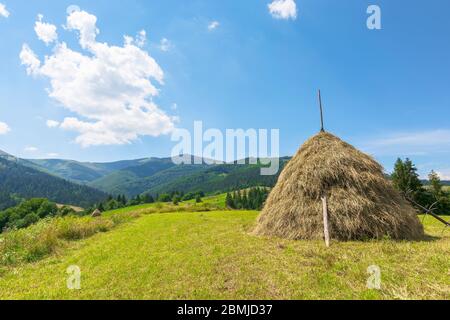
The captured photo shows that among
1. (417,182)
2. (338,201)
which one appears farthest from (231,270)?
(417,182)

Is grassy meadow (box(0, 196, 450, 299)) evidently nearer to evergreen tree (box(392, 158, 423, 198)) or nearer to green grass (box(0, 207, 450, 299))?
green grass (box(0, 207, 450, 299))

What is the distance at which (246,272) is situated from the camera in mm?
Result: 6930

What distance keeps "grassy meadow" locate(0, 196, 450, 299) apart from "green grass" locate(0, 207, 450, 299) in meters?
0.02

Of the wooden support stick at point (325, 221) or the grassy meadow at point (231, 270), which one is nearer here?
the grassy meadow at point (231, 270)

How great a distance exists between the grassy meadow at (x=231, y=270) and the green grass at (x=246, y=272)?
2cm

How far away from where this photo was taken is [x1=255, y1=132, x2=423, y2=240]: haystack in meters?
10.4

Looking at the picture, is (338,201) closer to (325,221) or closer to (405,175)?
(325,221)

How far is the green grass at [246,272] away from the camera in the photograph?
18.2ft

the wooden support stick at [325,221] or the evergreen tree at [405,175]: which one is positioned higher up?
the evergreen tree at [405,175]

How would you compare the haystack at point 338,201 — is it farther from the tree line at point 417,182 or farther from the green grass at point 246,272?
the tree line at point 417,182

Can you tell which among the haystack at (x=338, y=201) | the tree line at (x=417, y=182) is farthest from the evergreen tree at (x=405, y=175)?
the haystack at (x=338, y=201)
